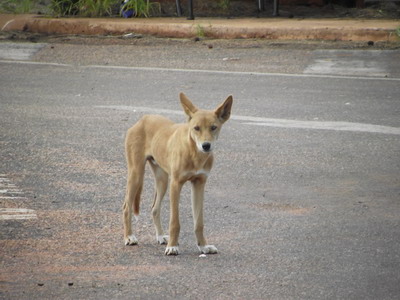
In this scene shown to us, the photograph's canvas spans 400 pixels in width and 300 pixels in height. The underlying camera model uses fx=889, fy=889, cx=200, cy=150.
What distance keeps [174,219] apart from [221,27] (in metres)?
9.30

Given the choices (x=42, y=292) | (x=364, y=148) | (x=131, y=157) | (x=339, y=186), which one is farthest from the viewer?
(x=364, y=148)

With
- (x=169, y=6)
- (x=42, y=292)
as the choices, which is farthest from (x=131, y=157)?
(x=169, y=6)

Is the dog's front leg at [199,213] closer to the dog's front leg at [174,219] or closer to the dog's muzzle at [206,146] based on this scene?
the dog's front leg at [174,219]

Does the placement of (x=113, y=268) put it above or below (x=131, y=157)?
below

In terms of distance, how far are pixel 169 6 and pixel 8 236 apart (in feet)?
38.5

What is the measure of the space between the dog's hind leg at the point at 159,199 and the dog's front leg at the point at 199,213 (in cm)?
37

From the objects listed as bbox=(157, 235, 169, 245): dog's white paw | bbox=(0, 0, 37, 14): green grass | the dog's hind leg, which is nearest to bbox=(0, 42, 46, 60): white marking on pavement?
bbox=(0, 0, 37, 14): green grass

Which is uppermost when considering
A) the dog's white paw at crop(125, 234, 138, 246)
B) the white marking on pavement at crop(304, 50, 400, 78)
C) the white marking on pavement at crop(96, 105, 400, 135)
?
the dog's white paw at crop(125, 234, 138, 246)

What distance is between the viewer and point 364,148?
8.98m

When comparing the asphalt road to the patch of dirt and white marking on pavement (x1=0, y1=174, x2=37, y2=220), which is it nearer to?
white marking on pavement (x1=0, y1=174, x2=37, y2=220)

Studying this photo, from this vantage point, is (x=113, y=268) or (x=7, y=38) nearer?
(x=113, y=268)

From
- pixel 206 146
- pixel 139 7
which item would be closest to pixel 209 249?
pixel 206 146

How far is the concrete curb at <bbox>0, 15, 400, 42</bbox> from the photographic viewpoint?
552 inches

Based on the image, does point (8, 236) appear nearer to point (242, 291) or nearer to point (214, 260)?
point (214, 260)
